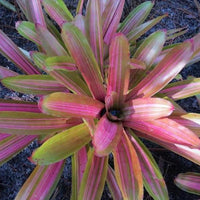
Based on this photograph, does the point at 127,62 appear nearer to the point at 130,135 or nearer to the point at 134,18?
the point at 130,135

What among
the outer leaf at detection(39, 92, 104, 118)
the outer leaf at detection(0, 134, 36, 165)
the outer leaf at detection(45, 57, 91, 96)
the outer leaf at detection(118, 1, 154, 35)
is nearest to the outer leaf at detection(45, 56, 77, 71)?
the outer leaf at detection(45, 57, 91, 96)

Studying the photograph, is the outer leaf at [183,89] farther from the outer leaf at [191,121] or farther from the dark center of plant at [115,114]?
the dark center of plant at [115,114]

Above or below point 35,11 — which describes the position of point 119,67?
below

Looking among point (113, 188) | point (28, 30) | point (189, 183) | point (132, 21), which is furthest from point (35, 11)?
point (189, 183)

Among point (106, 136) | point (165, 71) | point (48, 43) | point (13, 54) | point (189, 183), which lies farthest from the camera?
point (189, 183)

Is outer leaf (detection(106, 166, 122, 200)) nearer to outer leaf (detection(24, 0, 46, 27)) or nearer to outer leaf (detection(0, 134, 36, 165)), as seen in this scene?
outer leaf (detection(0, 134, 36, 165))

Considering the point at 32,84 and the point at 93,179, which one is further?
the point at 32,84

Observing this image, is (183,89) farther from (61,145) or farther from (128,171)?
(61,145)
